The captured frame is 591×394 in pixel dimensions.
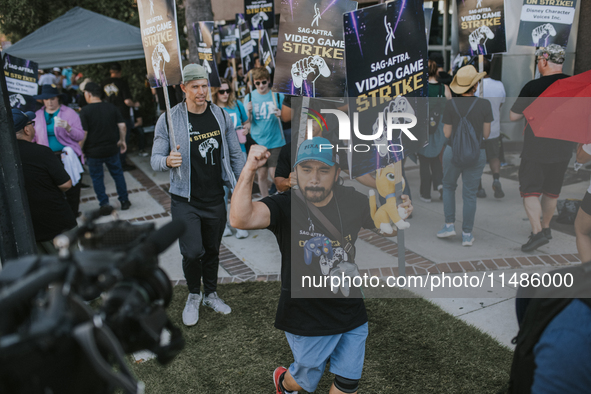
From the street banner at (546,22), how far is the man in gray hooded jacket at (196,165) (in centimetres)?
482

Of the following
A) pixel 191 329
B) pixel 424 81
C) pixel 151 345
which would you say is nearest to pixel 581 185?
pixel 424 81

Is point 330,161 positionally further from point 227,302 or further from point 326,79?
point 227,302

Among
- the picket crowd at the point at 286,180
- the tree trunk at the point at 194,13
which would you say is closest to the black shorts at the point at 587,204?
the picket crowd at the point at 286,180

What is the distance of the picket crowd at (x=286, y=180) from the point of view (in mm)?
3053

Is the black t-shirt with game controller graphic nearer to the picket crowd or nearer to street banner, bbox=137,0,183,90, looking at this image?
the picket crowd

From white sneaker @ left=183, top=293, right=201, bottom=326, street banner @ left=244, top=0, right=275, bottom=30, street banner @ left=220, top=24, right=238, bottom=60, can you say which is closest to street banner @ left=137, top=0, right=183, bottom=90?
white sneaker @ left=183, top=293, right=201, bottom=326

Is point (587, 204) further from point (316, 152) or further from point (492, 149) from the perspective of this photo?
point (492, 149)

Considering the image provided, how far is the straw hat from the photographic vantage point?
606cm

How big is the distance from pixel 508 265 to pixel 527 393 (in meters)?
4.17

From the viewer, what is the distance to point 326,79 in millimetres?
Result: 4418

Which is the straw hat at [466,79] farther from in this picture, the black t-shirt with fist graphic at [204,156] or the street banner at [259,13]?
the street banner at [259,13]

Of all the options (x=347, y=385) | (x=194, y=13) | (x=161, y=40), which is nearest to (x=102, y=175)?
(x=194, y=13)

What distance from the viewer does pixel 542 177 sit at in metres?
5.97

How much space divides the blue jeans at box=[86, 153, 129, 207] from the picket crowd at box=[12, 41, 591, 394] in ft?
0.06
